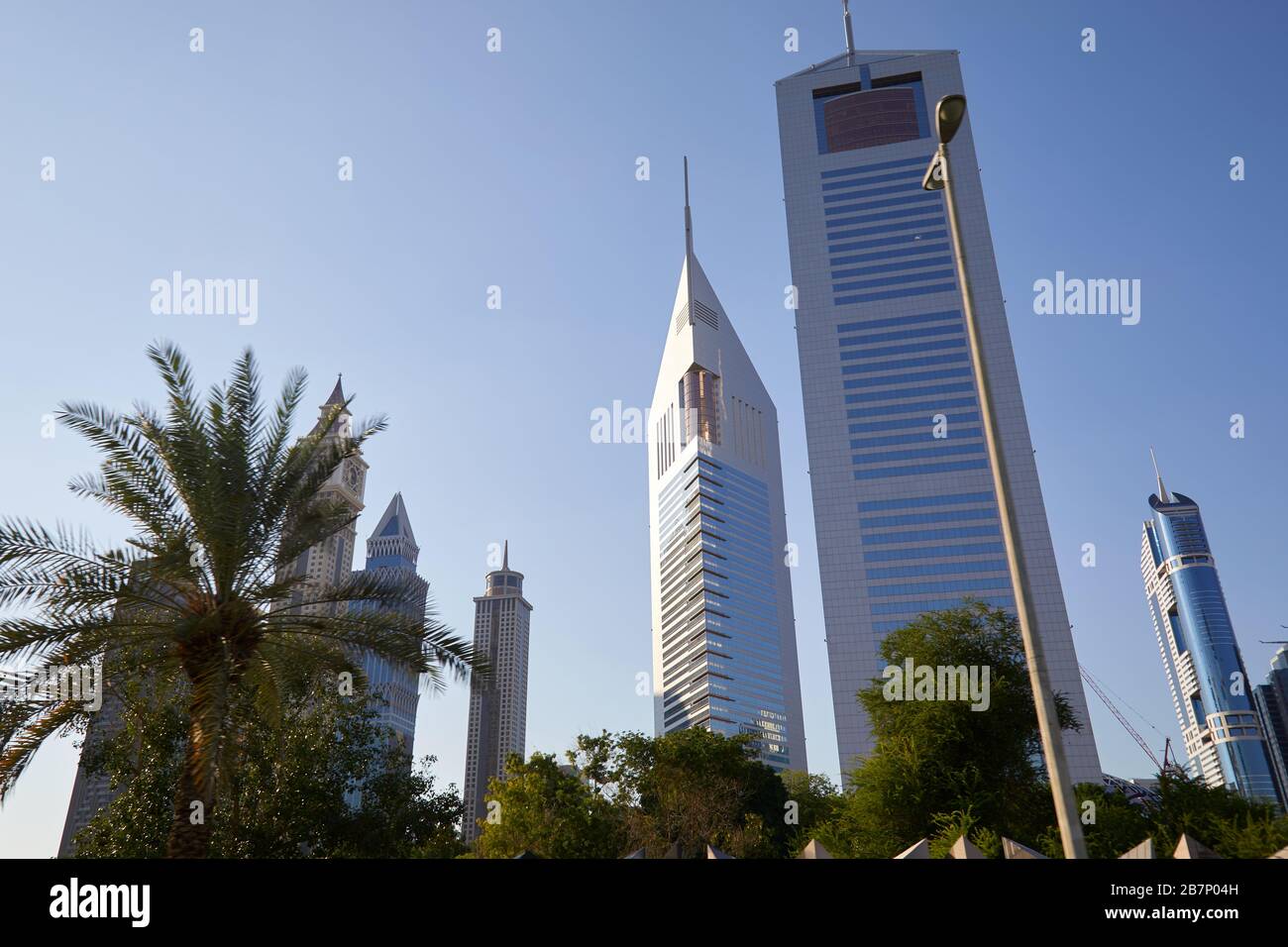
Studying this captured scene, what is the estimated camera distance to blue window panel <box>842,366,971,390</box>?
391ft

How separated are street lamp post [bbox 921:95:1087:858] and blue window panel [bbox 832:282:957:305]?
116768 mm

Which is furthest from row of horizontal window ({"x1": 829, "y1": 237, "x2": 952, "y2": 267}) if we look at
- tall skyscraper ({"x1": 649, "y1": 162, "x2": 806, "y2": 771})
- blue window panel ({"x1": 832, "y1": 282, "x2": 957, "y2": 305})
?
tall skyscraper ({"x1": 649, "y1": 162, "x2": 806, "y2": 771})

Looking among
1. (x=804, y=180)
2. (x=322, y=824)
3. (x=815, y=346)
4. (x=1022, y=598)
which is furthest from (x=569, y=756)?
(x=804, y=180)

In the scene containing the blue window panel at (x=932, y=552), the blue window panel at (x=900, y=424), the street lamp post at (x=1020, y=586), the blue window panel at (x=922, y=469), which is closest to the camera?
the street lamp post at (x=1020, y=586)

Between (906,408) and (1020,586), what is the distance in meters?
114

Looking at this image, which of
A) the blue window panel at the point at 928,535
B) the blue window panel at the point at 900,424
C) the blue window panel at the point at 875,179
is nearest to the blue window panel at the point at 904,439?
the blue window panel at the point at 900,424

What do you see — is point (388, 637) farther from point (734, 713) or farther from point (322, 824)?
point (734, 713)

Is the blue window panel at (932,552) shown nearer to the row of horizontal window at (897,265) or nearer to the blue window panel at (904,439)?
the blue window panel at (904,439)

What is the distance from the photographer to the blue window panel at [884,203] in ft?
422

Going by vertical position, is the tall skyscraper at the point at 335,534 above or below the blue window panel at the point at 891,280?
below

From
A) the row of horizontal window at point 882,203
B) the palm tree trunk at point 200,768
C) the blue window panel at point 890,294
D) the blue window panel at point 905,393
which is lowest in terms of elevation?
the palm tree trunk at point 200,768

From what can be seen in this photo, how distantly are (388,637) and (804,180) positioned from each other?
132 metres

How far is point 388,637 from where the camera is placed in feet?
58.2

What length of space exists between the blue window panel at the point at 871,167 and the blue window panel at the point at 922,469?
4860 cm
